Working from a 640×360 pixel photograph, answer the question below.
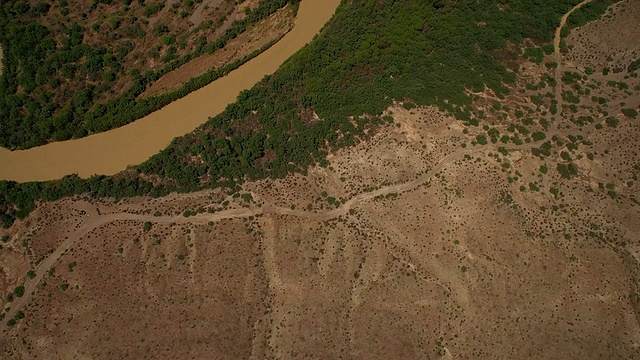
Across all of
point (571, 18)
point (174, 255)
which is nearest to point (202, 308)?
point (174, 255)

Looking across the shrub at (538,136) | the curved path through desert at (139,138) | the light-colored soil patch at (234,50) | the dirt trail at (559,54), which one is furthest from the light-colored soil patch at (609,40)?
the light-colored soil patch at (234,50)

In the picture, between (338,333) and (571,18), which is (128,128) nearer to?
(338,333)

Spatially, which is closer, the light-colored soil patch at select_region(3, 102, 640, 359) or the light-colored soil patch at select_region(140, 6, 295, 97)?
the light-colored soil patch at select_region(3, 102, 640, 359)

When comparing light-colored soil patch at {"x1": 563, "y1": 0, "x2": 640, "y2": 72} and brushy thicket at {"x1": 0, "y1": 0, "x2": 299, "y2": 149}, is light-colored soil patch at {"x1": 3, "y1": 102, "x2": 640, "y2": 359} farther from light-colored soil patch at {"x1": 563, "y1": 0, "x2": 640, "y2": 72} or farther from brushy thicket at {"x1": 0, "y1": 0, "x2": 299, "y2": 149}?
brushy thicket at {"x1": 0, "y1": 0, "x2": 299, "y2": 149}

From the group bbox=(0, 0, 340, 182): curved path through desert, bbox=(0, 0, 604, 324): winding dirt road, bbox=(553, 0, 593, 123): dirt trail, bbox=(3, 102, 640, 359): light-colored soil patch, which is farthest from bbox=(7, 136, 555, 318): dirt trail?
bbox=(553, 0, 593, 123): dirt trail

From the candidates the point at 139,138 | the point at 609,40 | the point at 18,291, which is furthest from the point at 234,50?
the point at 609,40

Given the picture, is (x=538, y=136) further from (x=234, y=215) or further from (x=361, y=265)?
(x=234, y=215)

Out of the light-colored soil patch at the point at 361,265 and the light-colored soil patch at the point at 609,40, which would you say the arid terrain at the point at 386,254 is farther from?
the light-colored soil patch at the point at 609,40

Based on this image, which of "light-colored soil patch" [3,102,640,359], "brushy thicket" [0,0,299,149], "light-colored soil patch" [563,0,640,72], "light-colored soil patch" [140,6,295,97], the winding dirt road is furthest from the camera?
"light-colored soil patch" [140,6,295,97]
